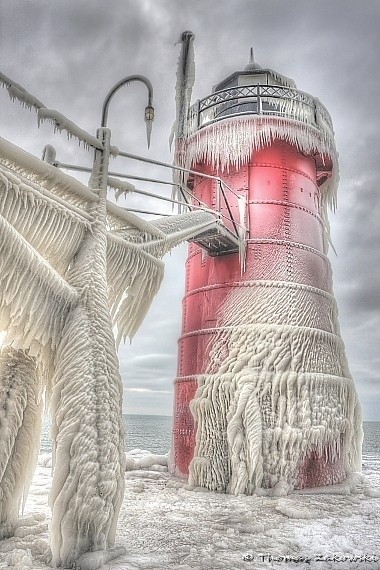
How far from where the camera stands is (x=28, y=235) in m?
5.48

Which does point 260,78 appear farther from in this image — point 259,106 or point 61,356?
point 61,356

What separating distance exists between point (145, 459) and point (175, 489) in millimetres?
3367

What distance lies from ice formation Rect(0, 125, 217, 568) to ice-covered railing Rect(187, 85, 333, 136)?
7.49 metres

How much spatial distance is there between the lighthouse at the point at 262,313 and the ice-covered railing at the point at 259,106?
4 cm

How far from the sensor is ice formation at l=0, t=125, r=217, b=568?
4.78 m

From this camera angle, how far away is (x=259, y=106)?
12.4m

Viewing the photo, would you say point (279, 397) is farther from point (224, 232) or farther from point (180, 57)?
point (180, 57)

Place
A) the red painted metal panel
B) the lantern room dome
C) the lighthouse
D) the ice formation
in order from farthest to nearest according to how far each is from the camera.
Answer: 1. the lantern room dome
2. the red painted metal panel
3. the lighthouse
4. the ice formation

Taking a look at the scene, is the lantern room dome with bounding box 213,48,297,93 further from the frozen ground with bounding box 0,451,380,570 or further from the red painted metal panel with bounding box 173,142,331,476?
the frozen ground with bounding box 0,451,380,570

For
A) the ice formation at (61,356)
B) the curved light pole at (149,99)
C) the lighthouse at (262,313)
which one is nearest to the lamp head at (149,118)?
the curved light pole at (149,99)

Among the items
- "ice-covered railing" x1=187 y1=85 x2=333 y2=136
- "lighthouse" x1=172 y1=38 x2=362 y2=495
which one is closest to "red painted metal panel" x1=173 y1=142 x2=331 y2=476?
"lighthouse" x1=172 y1=38 x2=362 y2=495

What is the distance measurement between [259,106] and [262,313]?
6.17m

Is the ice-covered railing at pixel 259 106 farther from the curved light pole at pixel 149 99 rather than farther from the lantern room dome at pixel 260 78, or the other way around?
the curved light pole at pixel 149 99

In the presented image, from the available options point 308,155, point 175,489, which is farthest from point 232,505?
point 308,155
